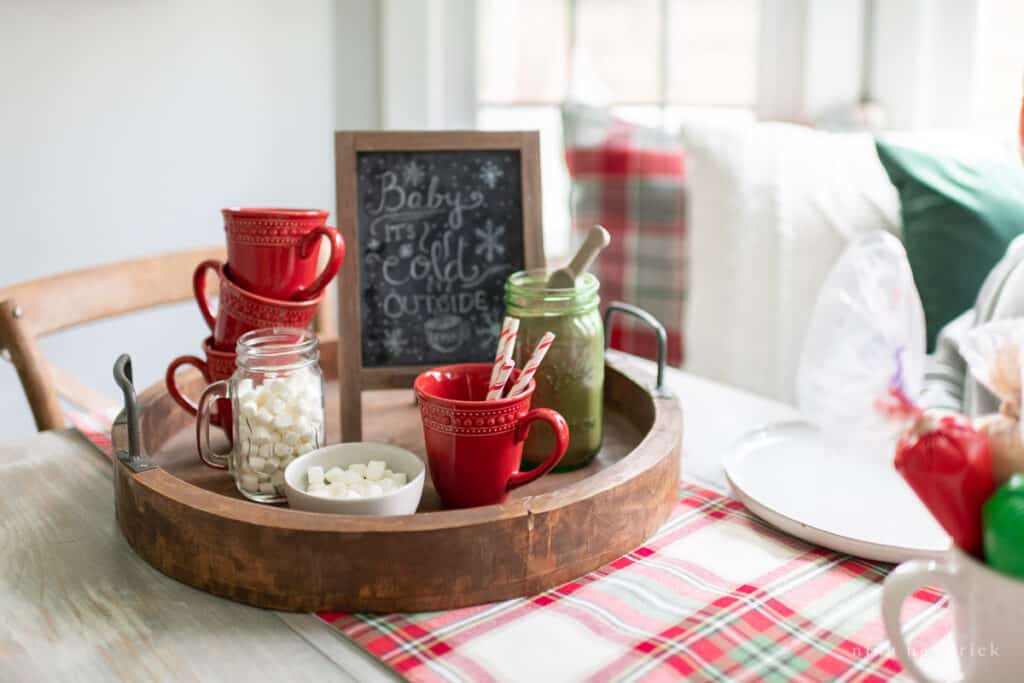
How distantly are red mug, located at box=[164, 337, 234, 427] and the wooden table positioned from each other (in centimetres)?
12

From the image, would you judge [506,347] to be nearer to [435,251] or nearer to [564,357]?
[564,357]

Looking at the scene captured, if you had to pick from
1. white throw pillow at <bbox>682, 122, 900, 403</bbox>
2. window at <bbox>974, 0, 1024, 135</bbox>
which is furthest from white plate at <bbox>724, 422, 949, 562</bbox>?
window at <bbox>974, 0, 1024, 135</bbox>

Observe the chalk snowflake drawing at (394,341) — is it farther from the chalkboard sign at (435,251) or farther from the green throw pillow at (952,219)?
the green throw pillow at (952,219)

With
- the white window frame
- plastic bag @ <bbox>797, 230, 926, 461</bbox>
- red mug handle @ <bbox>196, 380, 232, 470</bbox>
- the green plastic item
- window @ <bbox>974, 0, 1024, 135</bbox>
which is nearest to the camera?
the green plastic item

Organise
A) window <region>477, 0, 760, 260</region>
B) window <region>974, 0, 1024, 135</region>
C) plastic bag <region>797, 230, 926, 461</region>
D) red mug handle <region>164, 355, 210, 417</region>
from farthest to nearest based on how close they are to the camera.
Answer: window <region>477, 0, 760, 260</region>
window <region>974, 0, 1024, 135</region>
plastic bag <region>797, 230, 926, 461</region>
red mug handle <region>164, 355, 210, 417</region>

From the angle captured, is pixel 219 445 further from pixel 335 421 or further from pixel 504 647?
pixel 504 647

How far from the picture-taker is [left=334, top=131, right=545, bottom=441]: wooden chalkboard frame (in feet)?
3.44

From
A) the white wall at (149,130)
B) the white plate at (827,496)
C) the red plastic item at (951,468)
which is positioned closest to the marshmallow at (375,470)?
the white plate at (827,496)

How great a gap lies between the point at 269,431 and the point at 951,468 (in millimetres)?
577

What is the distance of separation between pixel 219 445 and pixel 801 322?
1.22 m

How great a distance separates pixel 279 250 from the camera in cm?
94

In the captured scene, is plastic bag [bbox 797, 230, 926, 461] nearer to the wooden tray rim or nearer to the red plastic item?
the wooden tray rim

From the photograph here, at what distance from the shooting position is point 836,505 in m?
0.94

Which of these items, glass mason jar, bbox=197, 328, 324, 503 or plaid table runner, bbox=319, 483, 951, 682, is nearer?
plaid table runner, bbox=319, 483, 951, 682
